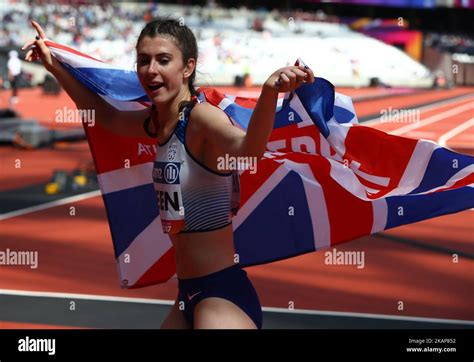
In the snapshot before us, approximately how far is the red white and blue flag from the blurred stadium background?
48 centimetres

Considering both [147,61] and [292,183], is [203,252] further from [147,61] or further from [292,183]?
[292,183]

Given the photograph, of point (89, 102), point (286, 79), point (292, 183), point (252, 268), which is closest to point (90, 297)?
point (252, 268)

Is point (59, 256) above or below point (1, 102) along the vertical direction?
below

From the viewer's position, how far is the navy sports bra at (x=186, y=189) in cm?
414

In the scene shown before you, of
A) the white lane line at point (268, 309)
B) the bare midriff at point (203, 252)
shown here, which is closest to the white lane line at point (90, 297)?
Answer: the white lane line at point (268, 309)

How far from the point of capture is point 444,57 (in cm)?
5047

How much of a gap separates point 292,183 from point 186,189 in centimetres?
149

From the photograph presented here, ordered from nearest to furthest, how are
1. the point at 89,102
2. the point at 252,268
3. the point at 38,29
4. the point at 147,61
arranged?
the point at 147,61 < the point at 38,29 < the point at 89,102 < the point at 252,268

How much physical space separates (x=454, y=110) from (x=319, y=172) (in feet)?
79.0

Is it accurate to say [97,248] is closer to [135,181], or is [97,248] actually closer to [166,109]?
[135,181]

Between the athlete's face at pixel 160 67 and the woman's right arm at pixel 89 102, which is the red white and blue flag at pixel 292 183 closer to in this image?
the woman's right arm at pixel 89 102
